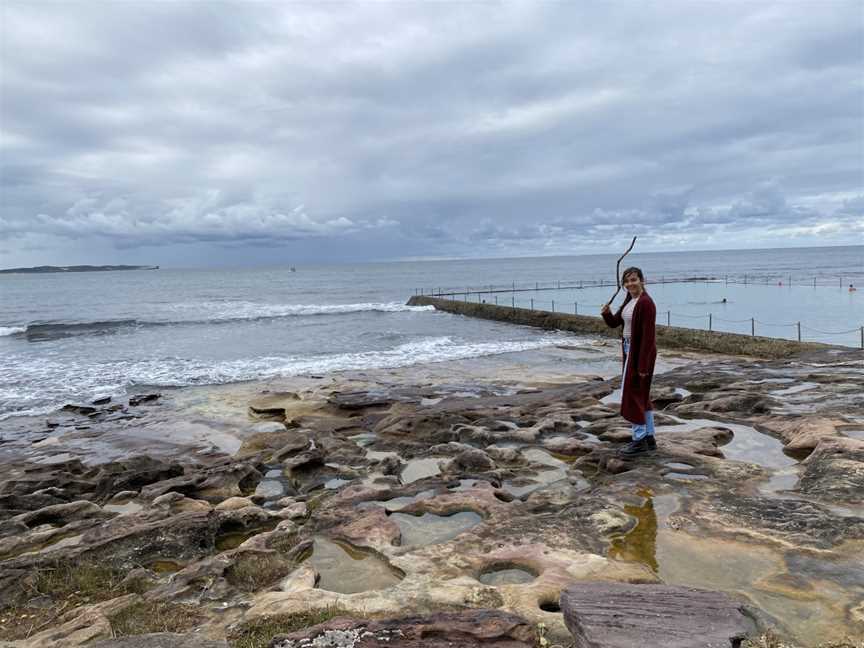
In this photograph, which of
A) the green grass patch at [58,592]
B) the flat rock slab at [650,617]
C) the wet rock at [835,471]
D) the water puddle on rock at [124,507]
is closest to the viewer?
the flat rock slab at [650,617]

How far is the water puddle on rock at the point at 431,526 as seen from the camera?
612 cm

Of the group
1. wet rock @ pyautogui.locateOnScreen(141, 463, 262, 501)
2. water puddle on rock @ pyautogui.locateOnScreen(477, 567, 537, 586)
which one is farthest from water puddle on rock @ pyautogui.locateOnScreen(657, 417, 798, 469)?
wet rock @ pyautogui.locateOnScreen(141, 463, 262, 501)

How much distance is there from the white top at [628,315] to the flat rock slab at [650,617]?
4.03 m

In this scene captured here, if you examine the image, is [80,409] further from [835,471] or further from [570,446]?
[835,471]

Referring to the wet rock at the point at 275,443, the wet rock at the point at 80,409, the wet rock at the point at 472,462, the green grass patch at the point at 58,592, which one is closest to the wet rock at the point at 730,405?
the wet rock at the point at 472,462

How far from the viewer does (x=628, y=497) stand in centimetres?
661

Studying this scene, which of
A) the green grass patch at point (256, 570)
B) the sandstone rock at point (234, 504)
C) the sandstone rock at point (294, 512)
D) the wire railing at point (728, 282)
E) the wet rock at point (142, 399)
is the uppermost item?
the wire railing at point (728, 282)

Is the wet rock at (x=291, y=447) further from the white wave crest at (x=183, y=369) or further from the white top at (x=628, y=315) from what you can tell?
the white wave crest at (x=183, y=369)

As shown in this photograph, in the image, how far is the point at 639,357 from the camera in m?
7.24

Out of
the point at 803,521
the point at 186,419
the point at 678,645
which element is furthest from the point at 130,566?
the point at 186,419

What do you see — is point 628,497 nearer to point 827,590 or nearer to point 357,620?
point 827,590

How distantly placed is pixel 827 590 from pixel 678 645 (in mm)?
2164

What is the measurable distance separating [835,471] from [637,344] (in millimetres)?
2821

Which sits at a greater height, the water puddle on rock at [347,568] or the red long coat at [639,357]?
the red long coat at [639,357]
